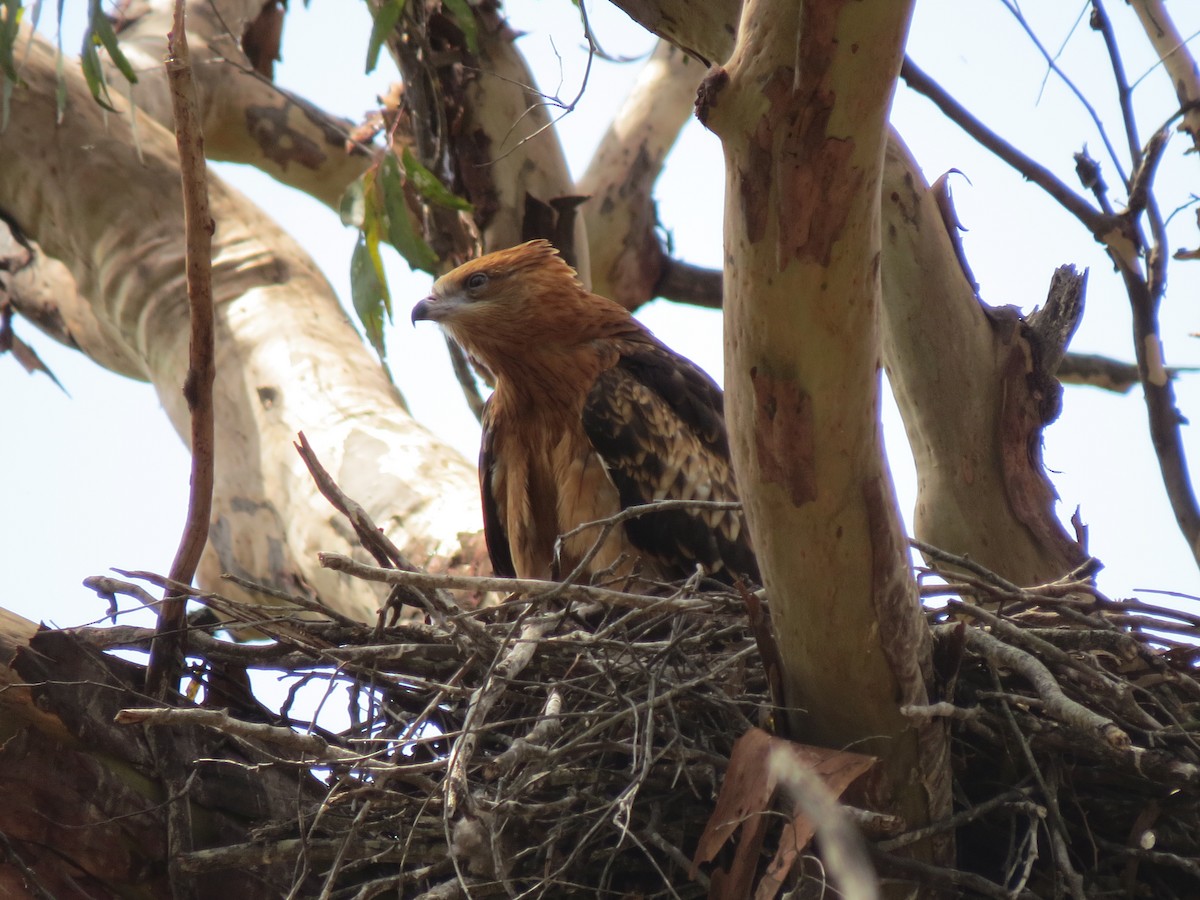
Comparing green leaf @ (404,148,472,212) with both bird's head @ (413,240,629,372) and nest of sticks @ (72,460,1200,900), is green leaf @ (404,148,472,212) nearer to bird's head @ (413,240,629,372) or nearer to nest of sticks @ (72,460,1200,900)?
bird's head @ (413,240,629,372)

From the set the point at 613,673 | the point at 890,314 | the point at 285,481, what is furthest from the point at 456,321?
the point at 613,673

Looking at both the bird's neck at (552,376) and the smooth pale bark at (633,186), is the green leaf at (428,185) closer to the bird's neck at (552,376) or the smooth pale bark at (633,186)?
the bird's neck at (552,376)

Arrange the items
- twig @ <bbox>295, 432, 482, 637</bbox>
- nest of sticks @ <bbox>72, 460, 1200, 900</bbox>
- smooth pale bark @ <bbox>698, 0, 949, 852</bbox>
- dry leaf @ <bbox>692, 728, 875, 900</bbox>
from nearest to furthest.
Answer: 1. smooth pale bark @ <bbox>698, 0, 949, 852</bbox>
2. dry leaf @ <bbox>692, 728, 875, 900</bbox>
3. nest of sticks @ <bbox>72, 460, 1200, 900</bbox>
4. twig @ <bbox>295, 432, 482, 637</bbox>

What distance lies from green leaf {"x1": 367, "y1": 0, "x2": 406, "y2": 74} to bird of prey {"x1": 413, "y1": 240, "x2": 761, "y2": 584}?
0.95 metres

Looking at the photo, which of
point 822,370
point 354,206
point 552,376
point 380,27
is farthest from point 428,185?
point 822,370

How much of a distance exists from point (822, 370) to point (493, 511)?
8.97ft

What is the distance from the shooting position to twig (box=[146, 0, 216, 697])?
270cm

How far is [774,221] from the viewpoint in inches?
88.6

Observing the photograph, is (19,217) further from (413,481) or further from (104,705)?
(104,705)

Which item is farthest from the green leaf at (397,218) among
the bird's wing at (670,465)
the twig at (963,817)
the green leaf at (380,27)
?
the twig at (963,817)

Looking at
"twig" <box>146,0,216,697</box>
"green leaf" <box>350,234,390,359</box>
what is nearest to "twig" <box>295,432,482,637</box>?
"twig" <box>146,0,216,697</box>

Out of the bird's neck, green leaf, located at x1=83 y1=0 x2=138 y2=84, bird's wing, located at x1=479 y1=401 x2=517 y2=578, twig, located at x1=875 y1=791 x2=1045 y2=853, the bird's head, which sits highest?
green leaf, located at x1=83 y1=0 x2=138 y2=84

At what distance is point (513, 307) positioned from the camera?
499 cm

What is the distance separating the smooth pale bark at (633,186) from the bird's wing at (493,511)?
98.4 inches
